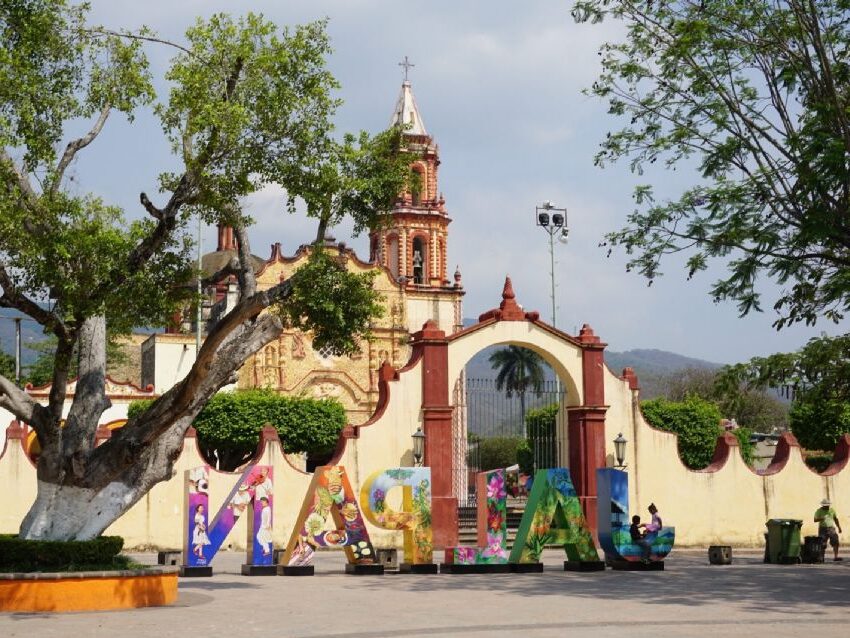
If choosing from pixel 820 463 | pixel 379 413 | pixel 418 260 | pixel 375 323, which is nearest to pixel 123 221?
pixel 379 413

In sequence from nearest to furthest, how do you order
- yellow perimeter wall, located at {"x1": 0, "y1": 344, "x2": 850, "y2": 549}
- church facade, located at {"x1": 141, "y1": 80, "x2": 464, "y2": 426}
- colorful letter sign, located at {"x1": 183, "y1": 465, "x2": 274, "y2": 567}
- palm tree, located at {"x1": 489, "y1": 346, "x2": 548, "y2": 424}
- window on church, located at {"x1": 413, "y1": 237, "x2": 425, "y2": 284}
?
colorful letter sign, located at {"x1": 183, "y1": 465, "x2": 274, "y2": 567}
yellow perimeter wall, located at {"x1": 0, "y1": 344, "x2": 850, "y2": 549}
church facade, located at {"x1": 141, "y1": 80, "x2": 464, "y2": 426}
window on church, located at {"x1": 413, "y1": 237, "x2": 425, "y2": 284}
palm tree, located at {"x1": 489, "y1": 346, "x2": 548, "y2": 424}

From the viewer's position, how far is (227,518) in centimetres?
2086

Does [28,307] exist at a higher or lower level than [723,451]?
higher

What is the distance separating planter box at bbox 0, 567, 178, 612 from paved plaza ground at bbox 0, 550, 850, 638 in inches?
19.3

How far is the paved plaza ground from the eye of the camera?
12.7 meters

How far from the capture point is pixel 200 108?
50.4ft

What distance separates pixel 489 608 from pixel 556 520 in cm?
757

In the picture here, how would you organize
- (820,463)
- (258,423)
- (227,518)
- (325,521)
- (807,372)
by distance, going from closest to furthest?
1. (807,372)
2. (227,518)
3. (325,521)
4. (258,423)
5. (820,463)

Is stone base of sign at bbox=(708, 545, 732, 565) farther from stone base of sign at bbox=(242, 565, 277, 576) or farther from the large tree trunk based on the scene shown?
the large tree trunk

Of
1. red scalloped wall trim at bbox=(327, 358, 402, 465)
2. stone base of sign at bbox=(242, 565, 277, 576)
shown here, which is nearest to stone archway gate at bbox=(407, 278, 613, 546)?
red scalloped wall trim at bbox=(327, 358, 402, 465)

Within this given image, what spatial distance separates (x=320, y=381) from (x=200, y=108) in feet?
134

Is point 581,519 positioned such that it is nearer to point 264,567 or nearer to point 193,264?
point 264,567

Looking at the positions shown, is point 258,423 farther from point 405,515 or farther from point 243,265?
point 243,265

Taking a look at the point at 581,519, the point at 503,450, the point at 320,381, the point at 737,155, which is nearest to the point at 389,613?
the point at 581,519
